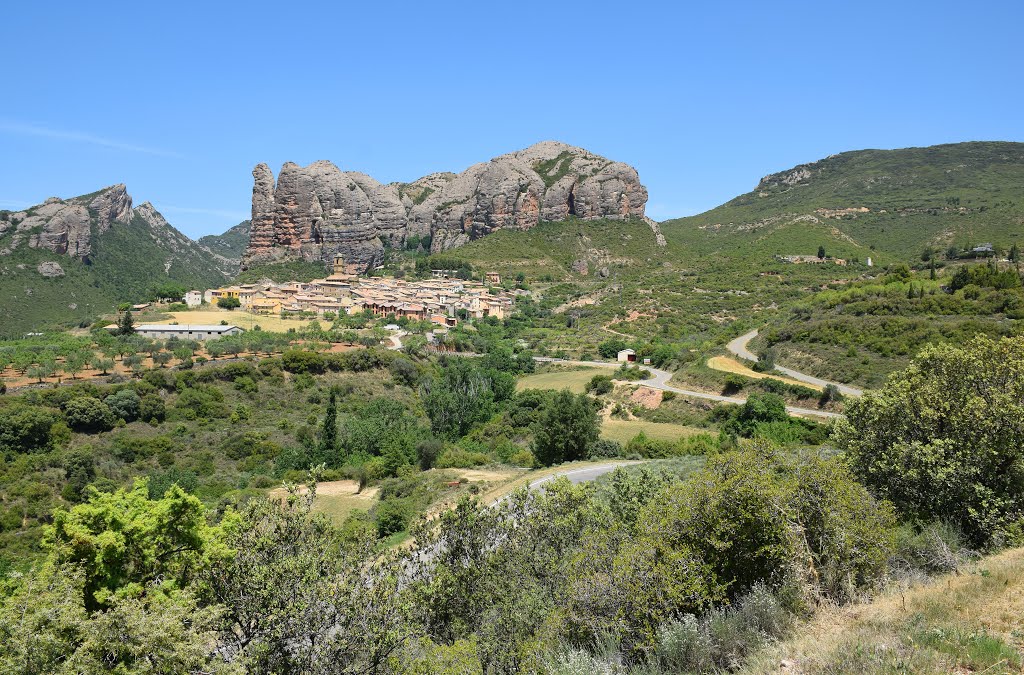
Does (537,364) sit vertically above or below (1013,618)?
below

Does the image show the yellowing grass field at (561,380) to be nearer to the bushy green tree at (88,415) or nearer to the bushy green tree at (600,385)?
the bushy green tree at (600,385)

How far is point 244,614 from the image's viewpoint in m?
7.78

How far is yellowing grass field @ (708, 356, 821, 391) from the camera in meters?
40.1

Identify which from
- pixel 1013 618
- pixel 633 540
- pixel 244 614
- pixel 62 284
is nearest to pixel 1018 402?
pixel 1013 618

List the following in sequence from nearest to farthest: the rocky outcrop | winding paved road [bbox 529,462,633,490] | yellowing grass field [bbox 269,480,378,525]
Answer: winding paved road [bbox 529,462,633,490]
yellowing grass field [bbox 269,480,378,525]
the rocky outcrop

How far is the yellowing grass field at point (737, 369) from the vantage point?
40.1m

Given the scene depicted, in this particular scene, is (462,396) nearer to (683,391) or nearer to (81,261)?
(683,391)

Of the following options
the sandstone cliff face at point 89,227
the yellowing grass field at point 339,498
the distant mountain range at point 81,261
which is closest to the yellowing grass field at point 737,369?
the yellowing grass field at point 339,498

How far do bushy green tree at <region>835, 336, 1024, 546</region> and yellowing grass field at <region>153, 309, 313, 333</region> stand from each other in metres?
62.4

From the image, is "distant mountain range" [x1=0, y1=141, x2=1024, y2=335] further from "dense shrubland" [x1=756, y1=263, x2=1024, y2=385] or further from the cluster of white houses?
"dense shrubland" [x1=756, y1=263, x2=1024, y2=385]

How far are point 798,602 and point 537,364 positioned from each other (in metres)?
51.8

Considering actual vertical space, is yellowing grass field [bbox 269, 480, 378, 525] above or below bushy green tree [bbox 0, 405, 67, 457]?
below

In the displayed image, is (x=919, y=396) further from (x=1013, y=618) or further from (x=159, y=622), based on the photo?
(x=159, y=622)

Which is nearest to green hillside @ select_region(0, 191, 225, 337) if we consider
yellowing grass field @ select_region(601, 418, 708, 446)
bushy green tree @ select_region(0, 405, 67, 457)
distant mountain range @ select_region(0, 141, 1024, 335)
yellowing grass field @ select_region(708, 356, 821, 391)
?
distant mountain range @ select_region(0, 141, 1024, 335)
